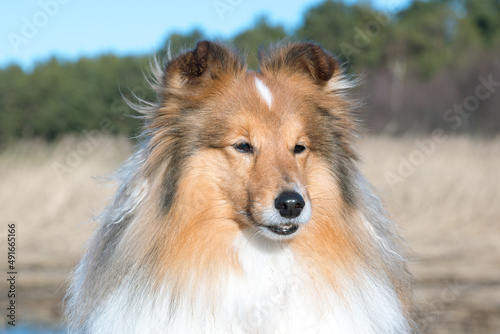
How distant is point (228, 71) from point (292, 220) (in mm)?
1041

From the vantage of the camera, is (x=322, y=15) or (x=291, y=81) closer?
(x=291, y=81)

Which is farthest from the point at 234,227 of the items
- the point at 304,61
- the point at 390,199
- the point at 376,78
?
the point at 376,78

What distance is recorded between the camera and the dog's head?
335cm

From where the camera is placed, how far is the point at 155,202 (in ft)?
11.5

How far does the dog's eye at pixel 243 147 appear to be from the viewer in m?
3.48

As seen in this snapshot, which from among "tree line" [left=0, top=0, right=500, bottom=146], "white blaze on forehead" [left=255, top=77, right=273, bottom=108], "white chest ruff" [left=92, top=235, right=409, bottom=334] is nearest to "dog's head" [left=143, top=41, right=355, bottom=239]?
"white blaze on forehead" [left=255, top=77, right=273, bottom=108]

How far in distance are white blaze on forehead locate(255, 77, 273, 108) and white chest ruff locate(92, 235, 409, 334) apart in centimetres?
81

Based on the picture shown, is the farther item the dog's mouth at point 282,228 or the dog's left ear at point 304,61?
the dog's left ear at point 304,61

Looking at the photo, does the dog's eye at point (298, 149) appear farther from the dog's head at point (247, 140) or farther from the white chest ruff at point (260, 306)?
the white chest ruff at point (260, 306)

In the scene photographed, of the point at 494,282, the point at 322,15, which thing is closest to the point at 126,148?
the point at 494,282

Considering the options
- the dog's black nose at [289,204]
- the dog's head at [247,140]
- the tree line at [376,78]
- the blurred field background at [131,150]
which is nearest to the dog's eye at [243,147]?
the dog's head at [247,140]

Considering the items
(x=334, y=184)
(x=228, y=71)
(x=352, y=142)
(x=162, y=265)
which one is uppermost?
(x=228, y=71)

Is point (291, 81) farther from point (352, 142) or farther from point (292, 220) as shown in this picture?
point (292, 220)

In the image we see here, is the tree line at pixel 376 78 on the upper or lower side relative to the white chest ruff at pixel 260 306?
upper
